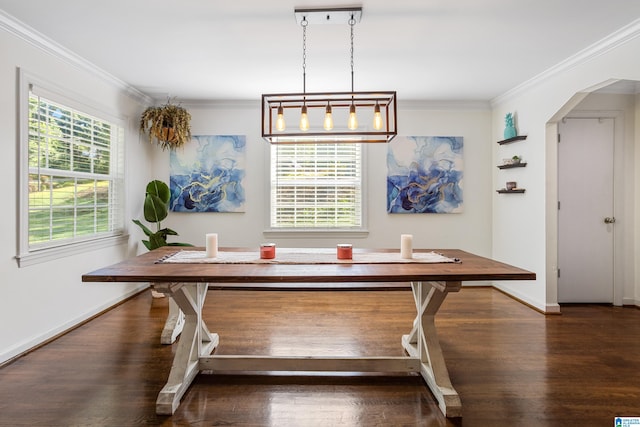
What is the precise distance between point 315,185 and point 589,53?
304cm

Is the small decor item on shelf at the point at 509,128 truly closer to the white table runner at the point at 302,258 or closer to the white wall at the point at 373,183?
the white wall at the point at 373,183

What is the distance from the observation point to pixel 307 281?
190cm

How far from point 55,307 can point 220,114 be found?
111 inches

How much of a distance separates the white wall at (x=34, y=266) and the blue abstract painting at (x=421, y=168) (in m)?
3.36

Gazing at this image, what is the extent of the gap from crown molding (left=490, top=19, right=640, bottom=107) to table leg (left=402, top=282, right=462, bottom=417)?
7.89ft

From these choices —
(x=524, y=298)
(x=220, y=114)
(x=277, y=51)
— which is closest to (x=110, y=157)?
(x=220, y=114)

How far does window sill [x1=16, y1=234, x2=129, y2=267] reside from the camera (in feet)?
8.95

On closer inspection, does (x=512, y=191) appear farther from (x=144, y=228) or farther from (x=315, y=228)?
(x=144, y=228)

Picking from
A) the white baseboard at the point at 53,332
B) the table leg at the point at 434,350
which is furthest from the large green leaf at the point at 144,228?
the table leg at the point at 434,350

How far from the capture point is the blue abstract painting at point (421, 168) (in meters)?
4.65

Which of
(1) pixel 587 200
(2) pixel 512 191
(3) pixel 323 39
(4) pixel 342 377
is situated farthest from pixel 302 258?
(1) pixel 587 200

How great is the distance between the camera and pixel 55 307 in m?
3.02

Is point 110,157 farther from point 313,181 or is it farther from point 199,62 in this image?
point 313,181

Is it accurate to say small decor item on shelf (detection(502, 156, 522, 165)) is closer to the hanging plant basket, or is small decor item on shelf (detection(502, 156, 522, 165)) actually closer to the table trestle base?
the table trestle base
